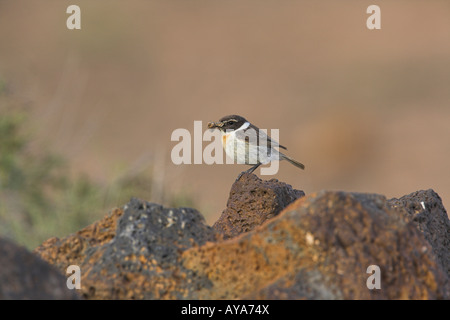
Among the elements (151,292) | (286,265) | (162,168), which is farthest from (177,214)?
(162,168)

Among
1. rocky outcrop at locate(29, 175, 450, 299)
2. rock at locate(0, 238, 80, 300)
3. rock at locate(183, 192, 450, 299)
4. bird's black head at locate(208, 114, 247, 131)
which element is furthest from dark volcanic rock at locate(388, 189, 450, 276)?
bird's black head at locate(208, 114, 247, 131)

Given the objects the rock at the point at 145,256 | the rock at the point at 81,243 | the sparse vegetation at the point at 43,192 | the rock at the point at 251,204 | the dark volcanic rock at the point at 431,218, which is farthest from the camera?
the sparse vegetation at the point at 43,192

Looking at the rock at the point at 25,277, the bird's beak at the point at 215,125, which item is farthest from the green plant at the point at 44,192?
the rock at the point at 25,277

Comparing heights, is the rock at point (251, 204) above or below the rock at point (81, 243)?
above

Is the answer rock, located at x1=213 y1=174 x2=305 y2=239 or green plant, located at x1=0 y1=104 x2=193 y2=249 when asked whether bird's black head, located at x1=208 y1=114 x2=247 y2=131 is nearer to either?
rock, located at x1=213 y1=174 x2=305 y2=239

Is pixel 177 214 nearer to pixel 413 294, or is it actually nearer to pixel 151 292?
pixel 151 292

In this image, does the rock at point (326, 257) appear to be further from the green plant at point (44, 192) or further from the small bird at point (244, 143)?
the green plant at point (44, 192)

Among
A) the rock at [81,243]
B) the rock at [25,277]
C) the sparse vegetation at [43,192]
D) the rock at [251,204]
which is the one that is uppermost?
the sparse vegetation at [43,192]

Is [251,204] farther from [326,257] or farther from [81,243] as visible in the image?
[326,257]

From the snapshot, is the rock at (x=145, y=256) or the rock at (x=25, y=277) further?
the rock at (x=145, y=256)
